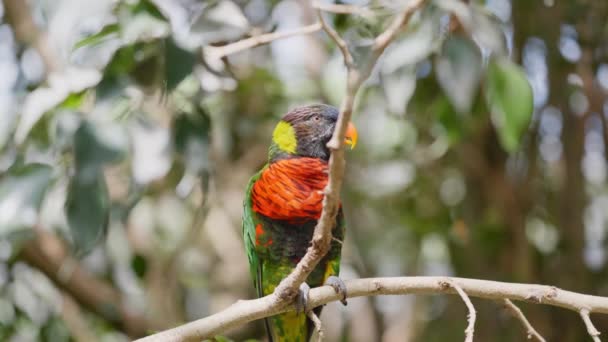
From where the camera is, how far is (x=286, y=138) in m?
2.31

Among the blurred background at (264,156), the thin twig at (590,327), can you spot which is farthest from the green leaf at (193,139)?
A: the thin twig at (590,327)

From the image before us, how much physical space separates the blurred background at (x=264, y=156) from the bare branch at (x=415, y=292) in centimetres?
35

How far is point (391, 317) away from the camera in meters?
4.38

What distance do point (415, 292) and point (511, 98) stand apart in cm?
73

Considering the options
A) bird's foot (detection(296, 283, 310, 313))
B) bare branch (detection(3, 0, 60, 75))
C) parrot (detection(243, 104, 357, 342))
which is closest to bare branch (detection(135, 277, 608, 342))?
bird's foot (detection(296, 283, 310, 313))

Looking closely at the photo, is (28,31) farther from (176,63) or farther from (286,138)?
(176,63)

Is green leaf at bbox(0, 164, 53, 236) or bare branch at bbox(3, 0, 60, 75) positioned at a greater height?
green leaf at bbox(0, 164, 53, 236)

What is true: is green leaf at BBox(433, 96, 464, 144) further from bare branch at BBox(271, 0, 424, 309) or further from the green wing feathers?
bare branch at BBox(271, 0, 424, 309)

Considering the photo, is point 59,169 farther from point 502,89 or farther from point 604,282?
point 604,282

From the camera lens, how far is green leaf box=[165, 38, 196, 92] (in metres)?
1.81

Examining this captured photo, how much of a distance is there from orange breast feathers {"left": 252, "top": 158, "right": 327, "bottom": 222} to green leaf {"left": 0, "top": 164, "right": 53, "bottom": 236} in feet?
2.06

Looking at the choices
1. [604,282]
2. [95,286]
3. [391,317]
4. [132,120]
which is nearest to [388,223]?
[391,317]

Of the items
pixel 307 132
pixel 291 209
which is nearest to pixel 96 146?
pixel 291 209

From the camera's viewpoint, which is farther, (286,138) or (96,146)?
(286,138)
